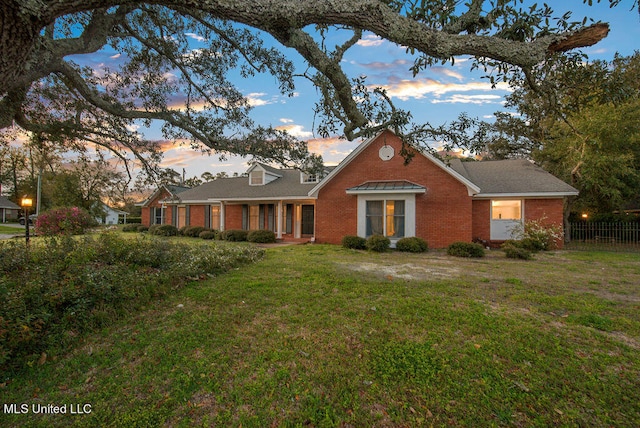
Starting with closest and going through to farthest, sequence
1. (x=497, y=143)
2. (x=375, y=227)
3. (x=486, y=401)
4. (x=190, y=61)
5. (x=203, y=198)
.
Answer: (x=486, y=401), (x=190, y=61), (x=375, y=227), (x=203, y=198), (x=497, y=143)

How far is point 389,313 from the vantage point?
4605mm

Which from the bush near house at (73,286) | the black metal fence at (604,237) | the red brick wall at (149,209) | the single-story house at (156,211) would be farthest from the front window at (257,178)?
the black metal fence at (604,237)

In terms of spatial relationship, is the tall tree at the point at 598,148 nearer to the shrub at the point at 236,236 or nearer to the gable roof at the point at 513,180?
the gable roof at the point at 513,180

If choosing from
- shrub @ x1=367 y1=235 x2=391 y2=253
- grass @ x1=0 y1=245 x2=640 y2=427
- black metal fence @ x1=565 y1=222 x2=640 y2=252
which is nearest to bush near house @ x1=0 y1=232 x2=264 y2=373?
grass @ x1=0 y1=245 x2=640 y2=427

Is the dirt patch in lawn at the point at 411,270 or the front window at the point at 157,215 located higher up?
the front window at the point at 157,215

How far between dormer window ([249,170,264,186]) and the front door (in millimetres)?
4495

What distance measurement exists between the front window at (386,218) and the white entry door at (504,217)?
4.94 metres

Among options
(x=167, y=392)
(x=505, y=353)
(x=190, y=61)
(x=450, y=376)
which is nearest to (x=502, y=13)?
(x=505, y=353)

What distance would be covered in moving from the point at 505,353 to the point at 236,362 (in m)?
3.10

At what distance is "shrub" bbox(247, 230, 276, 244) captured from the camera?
17.4 meters

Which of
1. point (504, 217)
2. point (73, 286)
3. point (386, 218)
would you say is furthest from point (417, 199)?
point (73, 286)

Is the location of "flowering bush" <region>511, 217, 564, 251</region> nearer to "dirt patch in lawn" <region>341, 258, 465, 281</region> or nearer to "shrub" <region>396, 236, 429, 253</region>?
"shrub" <region>396, 236, 429, 253</region>

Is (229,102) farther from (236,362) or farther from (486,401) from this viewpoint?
(486,401)

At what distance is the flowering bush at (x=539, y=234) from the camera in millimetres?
13076
